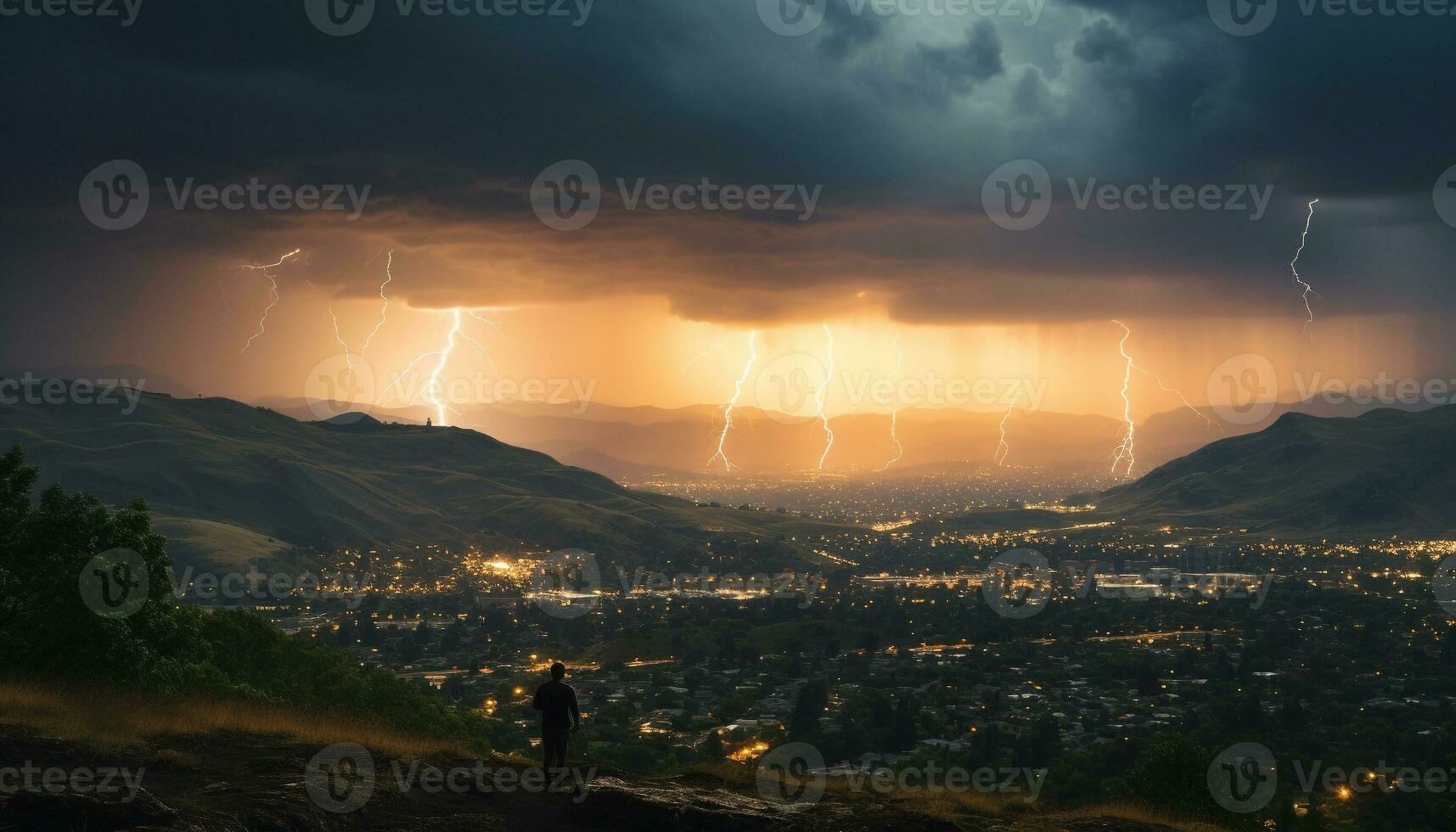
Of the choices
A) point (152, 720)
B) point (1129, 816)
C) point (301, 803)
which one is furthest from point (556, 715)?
point (1129, 816)

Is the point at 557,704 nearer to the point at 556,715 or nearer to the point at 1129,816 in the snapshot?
the point at 556,715

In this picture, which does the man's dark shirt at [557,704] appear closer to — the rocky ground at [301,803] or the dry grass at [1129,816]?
the rocky ground at [301,803]

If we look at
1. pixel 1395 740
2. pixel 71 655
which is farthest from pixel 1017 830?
pixel 1395 740

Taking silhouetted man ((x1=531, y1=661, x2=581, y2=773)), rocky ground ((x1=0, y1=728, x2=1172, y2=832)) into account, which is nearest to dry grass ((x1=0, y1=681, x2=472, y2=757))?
rocky ground ((x1=0, y1=728, x2=1172, y2=832))

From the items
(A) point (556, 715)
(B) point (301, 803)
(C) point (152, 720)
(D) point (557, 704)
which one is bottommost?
(B) point (301, 803)

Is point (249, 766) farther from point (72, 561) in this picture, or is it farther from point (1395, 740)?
point (1395, 740)

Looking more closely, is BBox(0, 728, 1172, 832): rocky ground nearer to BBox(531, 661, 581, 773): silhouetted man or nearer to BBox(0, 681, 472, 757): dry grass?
BBox(0, 681, 472, 757): dry grass

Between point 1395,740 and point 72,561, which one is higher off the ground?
point 72,561
